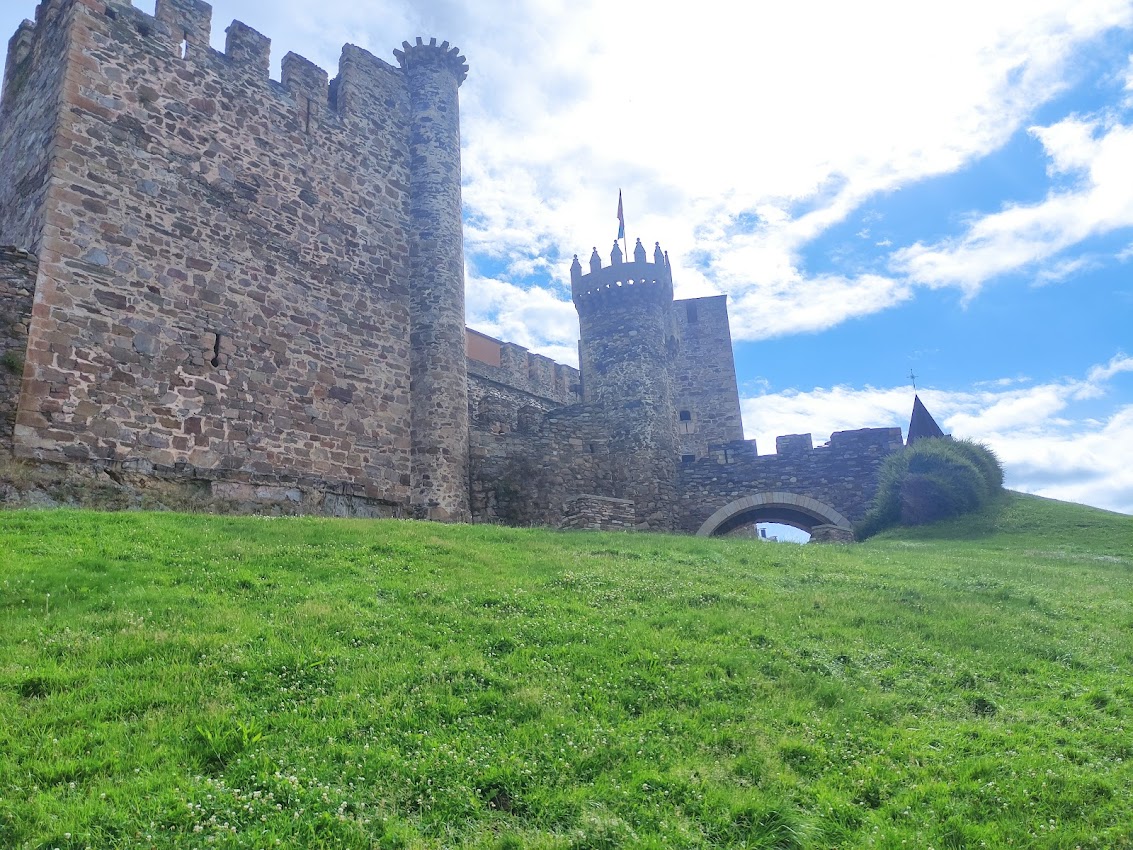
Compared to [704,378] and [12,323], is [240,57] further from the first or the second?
[704,378]

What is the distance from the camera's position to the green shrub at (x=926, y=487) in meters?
23.9

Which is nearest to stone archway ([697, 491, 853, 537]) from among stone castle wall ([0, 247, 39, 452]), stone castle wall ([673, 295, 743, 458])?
stone castle wall ([673, 295, 743, 458])

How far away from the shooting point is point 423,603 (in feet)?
30.6

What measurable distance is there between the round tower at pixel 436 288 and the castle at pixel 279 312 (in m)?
0.06

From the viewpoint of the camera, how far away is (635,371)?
26.6 m

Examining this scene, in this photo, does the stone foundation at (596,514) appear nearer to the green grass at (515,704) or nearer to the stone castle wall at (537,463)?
the stone castle wall at (537,463)

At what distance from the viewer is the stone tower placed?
2539 centimetres

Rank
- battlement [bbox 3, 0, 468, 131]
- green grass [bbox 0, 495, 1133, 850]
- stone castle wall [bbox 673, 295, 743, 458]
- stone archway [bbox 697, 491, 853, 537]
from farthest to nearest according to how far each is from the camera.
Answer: stone castle wall [bbox 673, 295, 743, 458] < stone archway [bbox 697, 491, 853, 537] < battlement [bbox 3, 0, 468, 131] < green grass [bbox 0, 495, 1133, 850]

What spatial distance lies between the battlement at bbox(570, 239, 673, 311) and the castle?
269 centimetres

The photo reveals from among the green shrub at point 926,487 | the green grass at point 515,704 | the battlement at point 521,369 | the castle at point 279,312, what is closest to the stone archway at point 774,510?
the castle at point 279,312

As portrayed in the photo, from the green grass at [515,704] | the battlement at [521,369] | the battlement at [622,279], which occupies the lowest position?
the green grass at [515,704]

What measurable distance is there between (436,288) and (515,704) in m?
15.3

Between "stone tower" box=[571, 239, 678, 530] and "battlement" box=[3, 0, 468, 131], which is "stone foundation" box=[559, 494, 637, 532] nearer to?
"stone tower" box=[571, 239, 678, 530]

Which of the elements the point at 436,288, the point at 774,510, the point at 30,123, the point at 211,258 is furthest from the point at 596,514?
the point at 30,123
